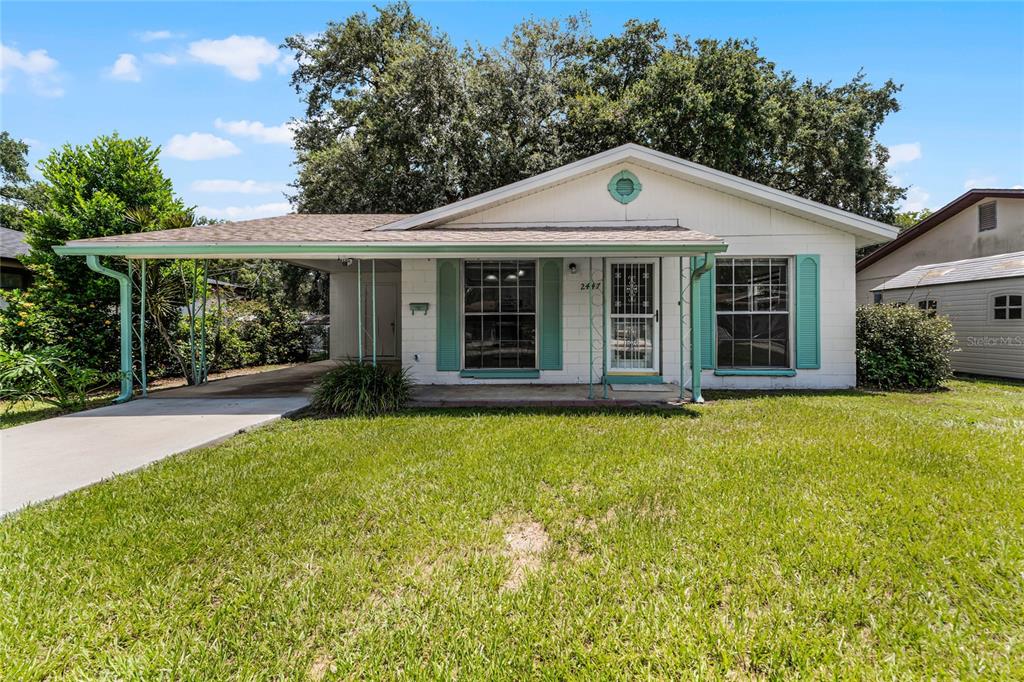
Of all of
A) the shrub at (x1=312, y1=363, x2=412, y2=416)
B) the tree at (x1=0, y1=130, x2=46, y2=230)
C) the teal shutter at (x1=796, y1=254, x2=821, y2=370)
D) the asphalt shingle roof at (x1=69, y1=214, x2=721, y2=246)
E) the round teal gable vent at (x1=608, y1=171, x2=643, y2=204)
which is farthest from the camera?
the tree at (x1=0, y1=130, x2=46, y2=230)

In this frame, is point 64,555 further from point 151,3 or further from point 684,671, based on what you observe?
point 151,3

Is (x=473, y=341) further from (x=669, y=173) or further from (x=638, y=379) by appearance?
(x=669, y=173)

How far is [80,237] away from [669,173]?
11309 mm

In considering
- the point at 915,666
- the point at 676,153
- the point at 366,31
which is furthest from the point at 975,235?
the point at 366,31

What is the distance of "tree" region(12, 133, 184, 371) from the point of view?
8328mm

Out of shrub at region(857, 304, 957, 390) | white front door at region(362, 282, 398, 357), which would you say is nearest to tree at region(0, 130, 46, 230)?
white front door at region(362, 282, 398, 357)

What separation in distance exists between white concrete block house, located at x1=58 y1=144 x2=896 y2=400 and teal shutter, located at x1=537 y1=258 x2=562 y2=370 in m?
0.02

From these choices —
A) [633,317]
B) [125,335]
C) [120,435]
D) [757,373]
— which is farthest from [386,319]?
[757,373]

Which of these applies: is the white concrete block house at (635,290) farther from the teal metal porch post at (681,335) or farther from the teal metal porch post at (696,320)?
the teal metal porch post at (696,320)

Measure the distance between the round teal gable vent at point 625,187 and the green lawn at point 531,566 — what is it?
5.44 m

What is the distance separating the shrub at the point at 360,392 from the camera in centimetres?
641

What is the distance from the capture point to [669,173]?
27.4ft

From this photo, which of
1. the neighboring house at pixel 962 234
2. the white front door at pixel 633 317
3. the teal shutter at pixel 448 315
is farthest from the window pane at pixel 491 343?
the neighboring house at pixel 962 234

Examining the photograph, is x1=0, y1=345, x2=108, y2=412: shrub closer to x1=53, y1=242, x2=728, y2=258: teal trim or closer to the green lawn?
x1=53, y1=242, x2=728, y2=258: teal trim
